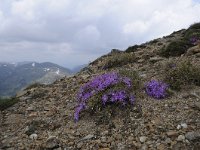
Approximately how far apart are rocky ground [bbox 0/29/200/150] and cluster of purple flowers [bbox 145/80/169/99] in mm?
261

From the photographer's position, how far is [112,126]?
975 centimetres

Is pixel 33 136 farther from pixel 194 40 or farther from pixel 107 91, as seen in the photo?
pixel 194 40

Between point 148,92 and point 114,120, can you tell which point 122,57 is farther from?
point 114,120

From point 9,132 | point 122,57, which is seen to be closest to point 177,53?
point 122,57

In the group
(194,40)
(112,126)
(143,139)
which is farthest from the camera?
(194,40)

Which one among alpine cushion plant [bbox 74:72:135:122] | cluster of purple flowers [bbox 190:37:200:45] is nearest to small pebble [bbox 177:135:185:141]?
alpine cushion plant [bbox 74:72:135:122]

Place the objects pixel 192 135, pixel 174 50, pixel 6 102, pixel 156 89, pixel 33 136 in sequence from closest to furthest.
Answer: pixel 192 135 → pixel 33 136 → pixel 156 89 → pixel 6 102 → pixel 174 50

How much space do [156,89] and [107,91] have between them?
1.63m

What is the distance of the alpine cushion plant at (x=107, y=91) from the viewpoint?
34.4ft

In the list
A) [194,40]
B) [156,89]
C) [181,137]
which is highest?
[194,40]

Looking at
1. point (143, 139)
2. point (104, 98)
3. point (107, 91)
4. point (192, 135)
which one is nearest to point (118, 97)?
point (104, 98)

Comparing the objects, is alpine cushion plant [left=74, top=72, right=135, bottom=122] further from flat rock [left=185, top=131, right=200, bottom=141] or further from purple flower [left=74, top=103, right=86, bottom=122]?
flat rock [left=185, top=131, right=200, bottom=141]

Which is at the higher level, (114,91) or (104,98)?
(114,91)

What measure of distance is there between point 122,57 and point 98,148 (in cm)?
805
